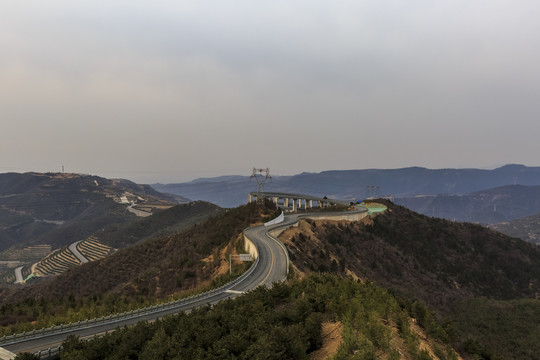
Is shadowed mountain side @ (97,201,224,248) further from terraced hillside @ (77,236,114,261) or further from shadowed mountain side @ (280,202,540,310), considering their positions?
→ shadowed mountain side @ (280,202,540,310)

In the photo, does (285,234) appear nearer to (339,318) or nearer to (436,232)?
(339,318)

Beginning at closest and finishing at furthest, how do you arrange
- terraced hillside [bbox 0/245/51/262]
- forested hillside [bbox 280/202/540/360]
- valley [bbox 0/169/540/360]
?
1. valley [bbox 0/169/540/360]
2. forested hillside [bbox 280/202/540/360]
3. terraced hillside [bbox 0/245/51/262]

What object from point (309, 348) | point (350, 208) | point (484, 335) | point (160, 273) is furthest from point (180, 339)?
point (350, 208)

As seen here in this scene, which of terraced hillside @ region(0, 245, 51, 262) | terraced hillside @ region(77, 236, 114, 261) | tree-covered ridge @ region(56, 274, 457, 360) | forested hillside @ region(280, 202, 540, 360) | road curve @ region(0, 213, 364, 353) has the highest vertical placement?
tree-covered ridge @ region(56, 274, 457, 360)

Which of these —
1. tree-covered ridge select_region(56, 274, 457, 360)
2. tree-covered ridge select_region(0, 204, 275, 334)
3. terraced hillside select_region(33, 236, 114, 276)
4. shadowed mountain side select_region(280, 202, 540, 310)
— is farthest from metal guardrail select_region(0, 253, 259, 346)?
terraced hillside select_region(33, 236, 114, 276)

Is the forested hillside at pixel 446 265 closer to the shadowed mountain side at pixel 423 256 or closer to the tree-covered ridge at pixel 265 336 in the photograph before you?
the shadowed mountain side at pixel 423 256

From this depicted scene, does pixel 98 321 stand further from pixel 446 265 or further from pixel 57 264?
pixel 57 264

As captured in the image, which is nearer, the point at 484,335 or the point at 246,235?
the point at 484,335
